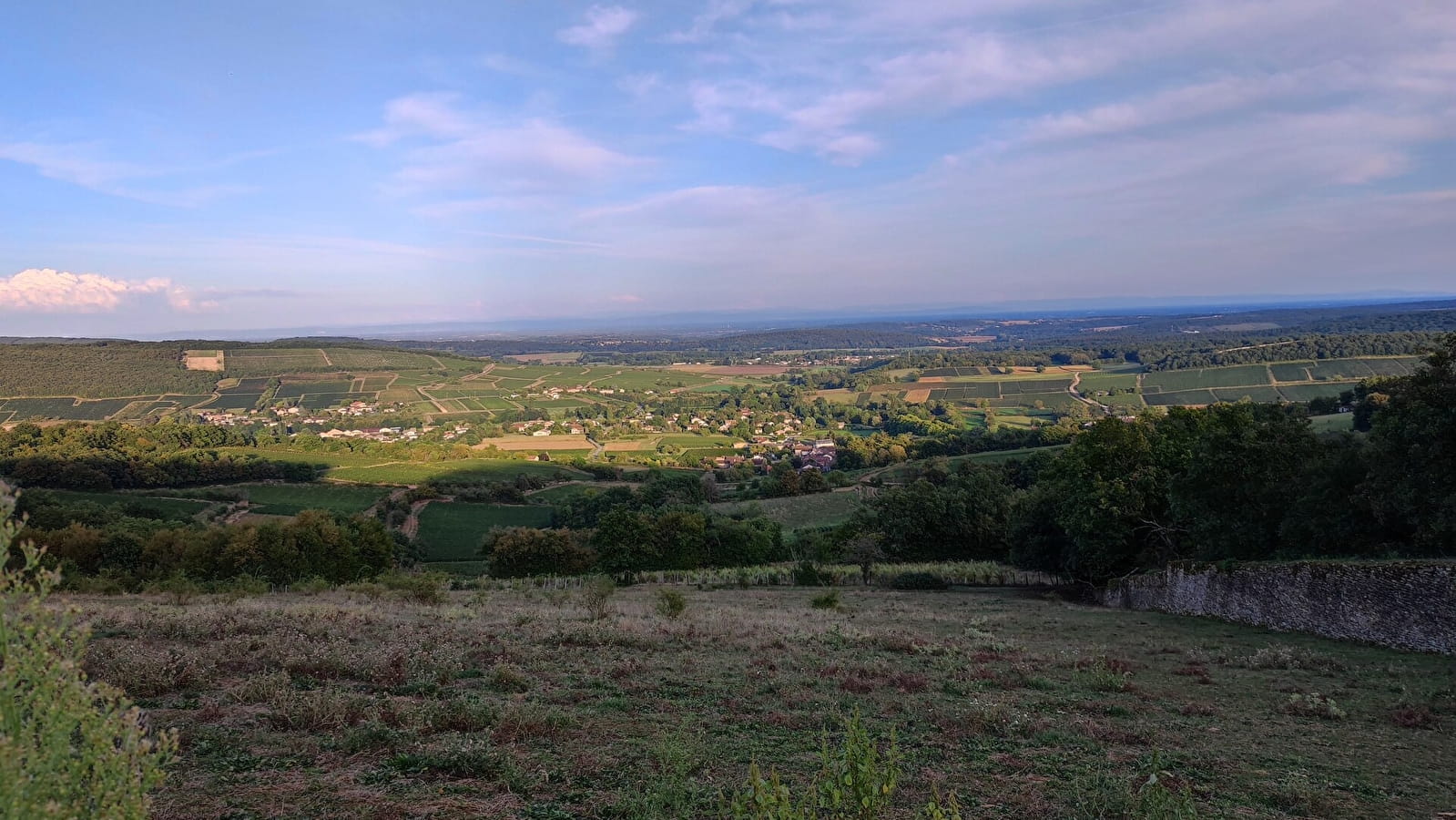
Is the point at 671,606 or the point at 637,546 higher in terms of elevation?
the point at 671,606

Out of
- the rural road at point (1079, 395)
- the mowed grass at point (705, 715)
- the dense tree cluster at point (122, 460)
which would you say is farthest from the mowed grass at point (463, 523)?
the rural road at point (1079, 395)

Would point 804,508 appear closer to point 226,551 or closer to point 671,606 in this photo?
point 226,551

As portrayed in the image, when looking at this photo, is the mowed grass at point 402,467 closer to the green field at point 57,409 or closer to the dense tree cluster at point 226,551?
the green field at point 57,409

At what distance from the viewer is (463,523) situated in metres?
61.4

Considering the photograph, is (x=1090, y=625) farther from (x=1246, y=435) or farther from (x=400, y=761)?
(x=400, y=761)

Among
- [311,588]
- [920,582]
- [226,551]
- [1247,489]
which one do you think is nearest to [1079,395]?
[920,582]

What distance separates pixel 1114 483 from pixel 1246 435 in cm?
485

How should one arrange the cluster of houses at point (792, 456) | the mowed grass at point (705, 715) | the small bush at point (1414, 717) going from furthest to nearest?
1. the cluster of houses at point (792, 456)
2. the small bush at point (1414, 717)
3. the mowed grass at point (705, 715)

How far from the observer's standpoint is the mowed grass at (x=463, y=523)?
5409 centimetres

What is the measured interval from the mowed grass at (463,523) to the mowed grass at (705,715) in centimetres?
3967

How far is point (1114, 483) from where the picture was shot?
27625mm

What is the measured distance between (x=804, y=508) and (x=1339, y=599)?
5002 centimetres

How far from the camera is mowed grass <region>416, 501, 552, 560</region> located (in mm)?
54094

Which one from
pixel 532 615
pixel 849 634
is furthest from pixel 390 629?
pixel 849 634
